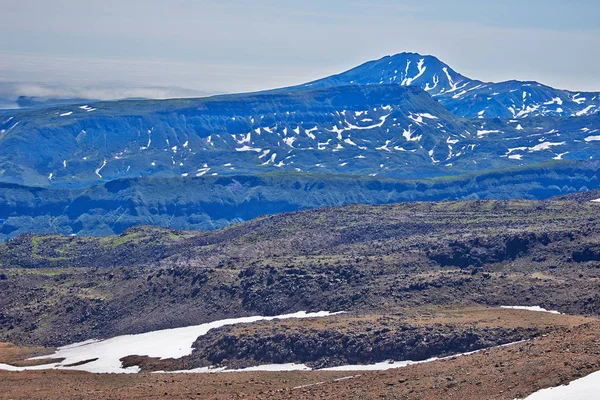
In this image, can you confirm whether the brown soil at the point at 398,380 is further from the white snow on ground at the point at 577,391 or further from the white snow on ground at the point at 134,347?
the white snow on ground at the point at 134,347

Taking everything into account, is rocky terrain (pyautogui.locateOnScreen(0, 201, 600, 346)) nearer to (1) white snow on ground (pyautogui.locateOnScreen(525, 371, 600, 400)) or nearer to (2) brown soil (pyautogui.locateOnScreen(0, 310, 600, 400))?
(2) brown soil (pyautogui.locateOnScreen(0, 310, 600, 400))

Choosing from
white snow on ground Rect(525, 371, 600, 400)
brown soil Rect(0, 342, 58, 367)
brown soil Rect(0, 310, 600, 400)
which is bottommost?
brown soil Rect(0, 342, 58, 367)

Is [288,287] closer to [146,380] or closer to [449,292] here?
[449,292]

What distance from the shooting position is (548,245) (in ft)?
445

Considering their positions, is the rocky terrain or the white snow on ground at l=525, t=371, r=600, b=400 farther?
the rocky terrain

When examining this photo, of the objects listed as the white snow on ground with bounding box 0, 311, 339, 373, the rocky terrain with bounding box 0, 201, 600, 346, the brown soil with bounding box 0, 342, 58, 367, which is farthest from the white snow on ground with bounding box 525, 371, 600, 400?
the brown soil with bounding box 0, 342, 58, 367

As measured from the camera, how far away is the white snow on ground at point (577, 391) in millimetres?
Result: 55969

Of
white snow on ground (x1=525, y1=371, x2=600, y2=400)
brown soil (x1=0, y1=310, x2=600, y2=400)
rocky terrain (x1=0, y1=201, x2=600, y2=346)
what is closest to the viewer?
white snow on ground (x1=525, y1=371, x2=600, y2=400)

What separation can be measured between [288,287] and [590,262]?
1551 inches

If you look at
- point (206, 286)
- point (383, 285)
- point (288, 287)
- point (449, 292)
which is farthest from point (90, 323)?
point (449, 292)

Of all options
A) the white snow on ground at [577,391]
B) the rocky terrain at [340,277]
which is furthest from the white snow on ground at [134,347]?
the white snow on ground at [577,391]

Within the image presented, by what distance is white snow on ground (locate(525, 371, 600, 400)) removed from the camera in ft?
184

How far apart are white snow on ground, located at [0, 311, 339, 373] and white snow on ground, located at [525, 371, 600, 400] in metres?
55.9

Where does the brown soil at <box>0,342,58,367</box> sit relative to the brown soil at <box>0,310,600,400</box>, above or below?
below
